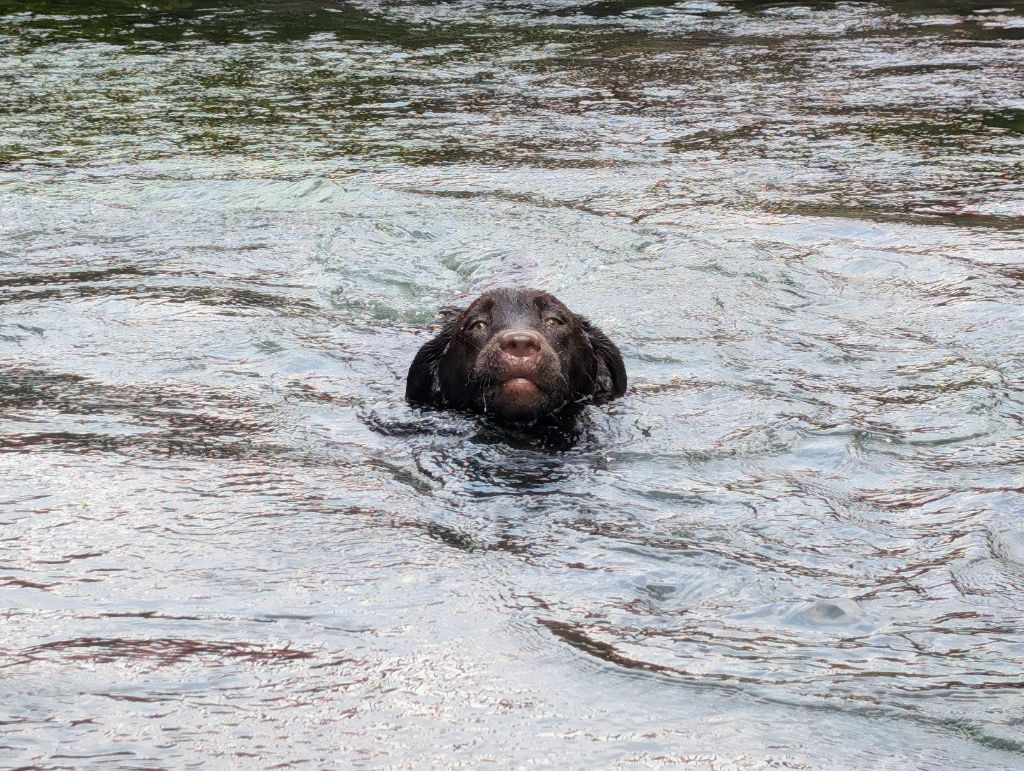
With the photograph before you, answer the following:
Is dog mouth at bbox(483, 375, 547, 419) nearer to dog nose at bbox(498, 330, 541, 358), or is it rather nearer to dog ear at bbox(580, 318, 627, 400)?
dog nose at bbox(498, 330, 541, 358)

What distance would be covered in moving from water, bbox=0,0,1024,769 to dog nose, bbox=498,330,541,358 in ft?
1.54

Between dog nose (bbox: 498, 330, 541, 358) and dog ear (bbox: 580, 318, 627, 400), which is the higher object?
dog nose (bbox: 498, 330, 541, 358)

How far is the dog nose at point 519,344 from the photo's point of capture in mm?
6730

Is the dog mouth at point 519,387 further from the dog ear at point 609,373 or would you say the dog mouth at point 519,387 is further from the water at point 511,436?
the dog ear at point 609,373

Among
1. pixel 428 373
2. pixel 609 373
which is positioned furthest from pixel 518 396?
pixel 609 373

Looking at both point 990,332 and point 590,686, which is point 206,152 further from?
point 590,686

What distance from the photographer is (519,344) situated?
673 cm

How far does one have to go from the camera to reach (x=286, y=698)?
4086 mm

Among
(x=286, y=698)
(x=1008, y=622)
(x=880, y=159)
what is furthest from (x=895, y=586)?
(x=880, y=159)

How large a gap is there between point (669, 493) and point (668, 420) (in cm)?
118

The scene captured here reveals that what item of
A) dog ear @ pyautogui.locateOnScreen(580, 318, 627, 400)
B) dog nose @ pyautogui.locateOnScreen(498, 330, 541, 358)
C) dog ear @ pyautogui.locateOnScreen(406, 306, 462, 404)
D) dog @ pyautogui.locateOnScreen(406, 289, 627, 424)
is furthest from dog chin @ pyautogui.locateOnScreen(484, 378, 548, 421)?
dog ear @ pyautogui.locateOnScreen(580, 318, 627, 400)

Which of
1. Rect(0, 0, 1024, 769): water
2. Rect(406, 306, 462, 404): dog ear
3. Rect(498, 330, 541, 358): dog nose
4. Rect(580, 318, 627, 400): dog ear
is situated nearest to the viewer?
Rect(0, 0, 1024, 769): water

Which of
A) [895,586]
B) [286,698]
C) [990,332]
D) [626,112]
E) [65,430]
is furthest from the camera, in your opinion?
[626,112]

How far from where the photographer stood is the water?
411cm
